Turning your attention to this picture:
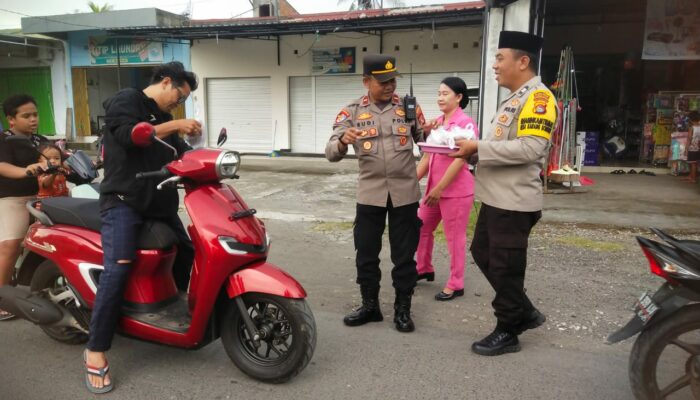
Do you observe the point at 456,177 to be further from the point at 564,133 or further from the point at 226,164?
the point at 564,133

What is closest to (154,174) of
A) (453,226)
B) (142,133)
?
(142,133)

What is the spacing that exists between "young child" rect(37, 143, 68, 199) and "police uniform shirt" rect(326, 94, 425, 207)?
2.02 metres

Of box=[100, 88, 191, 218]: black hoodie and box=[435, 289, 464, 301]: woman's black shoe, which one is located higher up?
box=[100, 88, 191, 218]: black hoodie

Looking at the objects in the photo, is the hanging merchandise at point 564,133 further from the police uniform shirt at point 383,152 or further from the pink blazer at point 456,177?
the police uniform shirt at point 383,152

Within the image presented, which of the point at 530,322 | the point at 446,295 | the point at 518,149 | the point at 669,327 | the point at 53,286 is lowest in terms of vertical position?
the point at 446,295

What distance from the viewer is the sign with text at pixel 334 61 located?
1472 cm

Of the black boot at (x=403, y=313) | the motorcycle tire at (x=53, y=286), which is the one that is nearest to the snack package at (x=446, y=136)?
the black boot at (x=403, y=313)

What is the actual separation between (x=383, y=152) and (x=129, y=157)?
5.20 feet

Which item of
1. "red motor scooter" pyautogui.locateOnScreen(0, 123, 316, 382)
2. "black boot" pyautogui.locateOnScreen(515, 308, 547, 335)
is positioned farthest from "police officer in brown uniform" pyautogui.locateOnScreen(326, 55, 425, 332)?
"red motor scooter" pyautogui.locateOnScreen(0, 123, 316, 382)

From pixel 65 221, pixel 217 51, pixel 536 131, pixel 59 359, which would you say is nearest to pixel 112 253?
pixel 65 221

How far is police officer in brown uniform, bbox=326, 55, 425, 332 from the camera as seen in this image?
3.52m

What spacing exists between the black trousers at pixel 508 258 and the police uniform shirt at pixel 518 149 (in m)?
0.07

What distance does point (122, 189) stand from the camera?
2.90 m

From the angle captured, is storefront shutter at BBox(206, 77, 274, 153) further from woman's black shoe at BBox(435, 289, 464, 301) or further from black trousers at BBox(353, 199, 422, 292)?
black trousers at BBox(353, 199, 422, 292)
